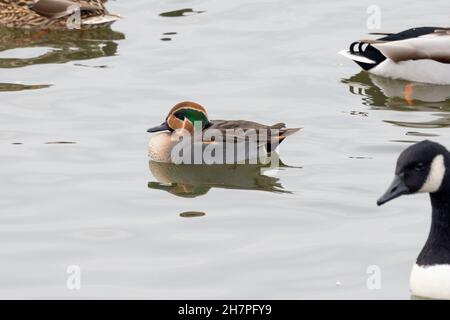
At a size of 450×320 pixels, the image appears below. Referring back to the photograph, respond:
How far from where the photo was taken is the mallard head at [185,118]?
14312mm

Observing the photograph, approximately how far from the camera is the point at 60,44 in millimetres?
18922

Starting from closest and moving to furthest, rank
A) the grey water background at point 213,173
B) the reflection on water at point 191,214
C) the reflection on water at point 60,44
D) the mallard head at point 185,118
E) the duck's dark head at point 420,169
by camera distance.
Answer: the duck's dark head at point 420,169, the grey water background at point 213,173, the reflection on water at point 191,214, the mallard head at point 185,118, the reflection on water at point 60,44

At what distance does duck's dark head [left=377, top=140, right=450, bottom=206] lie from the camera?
10117mm

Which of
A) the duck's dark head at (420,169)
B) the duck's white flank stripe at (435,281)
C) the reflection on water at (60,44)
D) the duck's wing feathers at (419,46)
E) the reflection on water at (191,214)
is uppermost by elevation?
the duck's dark head at (420,169)

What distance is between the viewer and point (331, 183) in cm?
A: 1323

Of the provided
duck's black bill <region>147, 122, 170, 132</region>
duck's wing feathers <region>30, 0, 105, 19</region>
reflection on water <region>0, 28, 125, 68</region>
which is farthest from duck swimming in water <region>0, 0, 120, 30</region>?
duck's black bill <region>147, 122, 170, 132</region>

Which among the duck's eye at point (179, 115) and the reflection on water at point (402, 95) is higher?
the duck's eye at point (179, 115)

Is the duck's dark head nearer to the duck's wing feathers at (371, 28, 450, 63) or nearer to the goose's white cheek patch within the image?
the goose's white cheek patch

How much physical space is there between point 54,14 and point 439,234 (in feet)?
34.2

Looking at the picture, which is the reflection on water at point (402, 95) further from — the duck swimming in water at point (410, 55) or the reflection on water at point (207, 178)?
the reflection on water at point (207, 178)

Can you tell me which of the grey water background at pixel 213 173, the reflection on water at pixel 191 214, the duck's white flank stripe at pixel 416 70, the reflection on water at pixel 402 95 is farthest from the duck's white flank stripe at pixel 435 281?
the duck's white flank stripe at pixel 416 70

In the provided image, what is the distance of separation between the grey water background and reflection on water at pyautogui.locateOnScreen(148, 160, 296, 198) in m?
0.03
